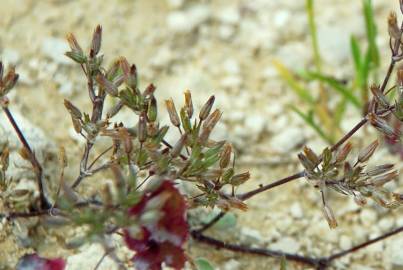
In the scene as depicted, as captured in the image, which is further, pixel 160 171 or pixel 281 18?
pixel 281 18

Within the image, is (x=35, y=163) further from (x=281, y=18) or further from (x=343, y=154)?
(x=281, y=18)

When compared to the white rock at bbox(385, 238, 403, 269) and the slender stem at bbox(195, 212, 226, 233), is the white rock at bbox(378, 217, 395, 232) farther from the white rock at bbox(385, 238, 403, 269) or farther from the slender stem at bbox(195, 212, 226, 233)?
the slender stem at bbox(195, 212, 226, 233)

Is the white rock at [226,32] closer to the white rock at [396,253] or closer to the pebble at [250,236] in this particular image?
the pebble at [250,236]

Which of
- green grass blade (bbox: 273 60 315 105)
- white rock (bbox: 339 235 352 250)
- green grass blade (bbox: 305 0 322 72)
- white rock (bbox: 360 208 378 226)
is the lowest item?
white rock (bbox: 339 235 352 250)

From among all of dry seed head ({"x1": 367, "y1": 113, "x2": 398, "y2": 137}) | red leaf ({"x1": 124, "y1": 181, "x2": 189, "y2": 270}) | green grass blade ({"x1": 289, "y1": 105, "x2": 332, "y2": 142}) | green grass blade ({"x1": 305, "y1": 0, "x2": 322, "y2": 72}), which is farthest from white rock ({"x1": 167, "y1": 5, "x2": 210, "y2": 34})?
red leaf ({"x1": 124, "y1": 181, "x2": 189, "y2": 270})

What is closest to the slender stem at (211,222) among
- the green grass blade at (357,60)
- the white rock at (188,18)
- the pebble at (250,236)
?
the pebble at (250,236)

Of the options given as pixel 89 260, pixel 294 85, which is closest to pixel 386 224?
pixel 294 85
